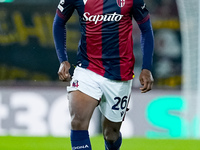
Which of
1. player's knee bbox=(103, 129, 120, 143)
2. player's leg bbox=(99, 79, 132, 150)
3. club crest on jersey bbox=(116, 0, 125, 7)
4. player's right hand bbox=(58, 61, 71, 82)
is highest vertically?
club crest on jersey bbox=(116, 0, 125, 7)

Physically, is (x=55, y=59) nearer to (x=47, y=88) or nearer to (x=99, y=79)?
(x=47, y=88)

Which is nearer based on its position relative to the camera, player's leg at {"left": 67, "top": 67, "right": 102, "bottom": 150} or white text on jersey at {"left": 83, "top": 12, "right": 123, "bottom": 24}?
player's leg at {"left": 67, "top": 67, "right": 102, "bottom": 150}

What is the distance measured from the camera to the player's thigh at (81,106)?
305 cm

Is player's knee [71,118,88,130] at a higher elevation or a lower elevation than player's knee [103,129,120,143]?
higher

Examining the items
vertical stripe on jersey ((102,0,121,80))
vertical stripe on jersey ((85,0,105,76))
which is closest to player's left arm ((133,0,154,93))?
vertical stripe on jersey ((102,0,121,80))

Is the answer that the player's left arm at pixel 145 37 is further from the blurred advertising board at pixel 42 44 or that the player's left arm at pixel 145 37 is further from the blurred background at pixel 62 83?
the blurred advertising board at pixel 42 44

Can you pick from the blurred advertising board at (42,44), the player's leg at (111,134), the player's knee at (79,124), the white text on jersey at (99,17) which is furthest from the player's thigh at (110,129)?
the blurred advertising board at (42,44)

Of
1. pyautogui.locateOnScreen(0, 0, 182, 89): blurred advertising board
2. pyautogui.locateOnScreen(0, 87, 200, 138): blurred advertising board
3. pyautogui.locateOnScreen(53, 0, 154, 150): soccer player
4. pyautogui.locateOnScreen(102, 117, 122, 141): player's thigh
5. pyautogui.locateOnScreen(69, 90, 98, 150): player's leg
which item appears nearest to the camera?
pyautogui.locateOnScreen(69, 90, 98, 150): player's leg

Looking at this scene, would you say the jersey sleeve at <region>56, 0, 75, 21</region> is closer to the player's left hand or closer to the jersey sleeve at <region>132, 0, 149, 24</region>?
the jersey sleeve at <region>132, 0, 149, 24</region>

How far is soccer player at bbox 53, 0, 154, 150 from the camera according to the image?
3205mm

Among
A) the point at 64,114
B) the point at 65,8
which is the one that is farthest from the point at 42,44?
the point at 65,8

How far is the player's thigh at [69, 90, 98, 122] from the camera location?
3.05 meters

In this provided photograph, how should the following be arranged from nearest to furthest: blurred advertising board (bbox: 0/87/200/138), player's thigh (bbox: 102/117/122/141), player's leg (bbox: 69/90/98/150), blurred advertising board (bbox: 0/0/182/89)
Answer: player's leg (bbox: 69/90/98/150), player's thigh (bbox: 102/117/122/141), blurred advertising board (bbox: 0/87/200/138), blurred advertising board (bbox: 0/0/182/89)

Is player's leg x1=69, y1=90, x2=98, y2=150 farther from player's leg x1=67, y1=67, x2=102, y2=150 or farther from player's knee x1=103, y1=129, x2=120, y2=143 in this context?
player's knee x1=103, y1=129, x2=120, y2=143
